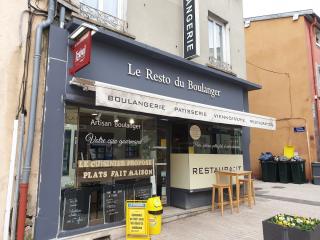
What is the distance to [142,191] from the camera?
21.7ft

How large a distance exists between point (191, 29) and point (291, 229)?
224 inches

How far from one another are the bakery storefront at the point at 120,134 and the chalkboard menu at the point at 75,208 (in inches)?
0.7

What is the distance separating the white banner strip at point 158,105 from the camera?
5.03 meters

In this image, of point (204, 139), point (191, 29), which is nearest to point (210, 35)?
point (191, 29)

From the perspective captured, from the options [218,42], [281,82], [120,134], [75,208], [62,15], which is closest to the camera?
[75,208]

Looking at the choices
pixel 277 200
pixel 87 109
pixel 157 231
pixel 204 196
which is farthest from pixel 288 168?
pixel 87 109

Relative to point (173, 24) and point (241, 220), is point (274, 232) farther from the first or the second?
point (173, 24)

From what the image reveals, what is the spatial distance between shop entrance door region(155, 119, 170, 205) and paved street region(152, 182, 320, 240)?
1.05m

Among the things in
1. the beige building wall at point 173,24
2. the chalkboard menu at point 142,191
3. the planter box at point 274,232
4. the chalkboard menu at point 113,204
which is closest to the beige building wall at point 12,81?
the chalkboard menu at point 113,204

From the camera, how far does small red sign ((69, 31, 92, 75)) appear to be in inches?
197

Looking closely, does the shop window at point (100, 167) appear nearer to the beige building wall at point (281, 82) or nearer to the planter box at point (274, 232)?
the planter box at point (274, 232)

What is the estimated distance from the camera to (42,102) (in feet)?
16.9

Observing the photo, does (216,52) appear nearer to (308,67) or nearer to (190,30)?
(190,30)

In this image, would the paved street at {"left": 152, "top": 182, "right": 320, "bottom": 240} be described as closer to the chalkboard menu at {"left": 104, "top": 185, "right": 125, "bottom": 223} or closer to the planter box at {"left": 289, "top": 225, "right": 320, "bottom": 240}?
the chalkboard menu at {"left": 104, "top": 185, "right": 125, "bottom": 223}
